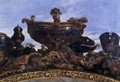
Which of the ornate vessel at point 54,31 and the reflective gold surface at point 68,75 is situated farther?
the ornate vessel at point 54,31

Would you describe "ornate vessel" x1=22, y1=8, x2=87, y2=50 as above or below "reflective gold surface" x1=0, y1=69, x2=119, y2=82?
above

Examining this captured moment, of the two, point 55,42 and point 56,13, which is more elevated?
point 56,13

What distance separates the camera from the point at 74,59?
6.25 m

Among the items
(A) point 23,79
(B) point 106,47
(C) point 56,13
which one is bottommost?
(A) point 23,79

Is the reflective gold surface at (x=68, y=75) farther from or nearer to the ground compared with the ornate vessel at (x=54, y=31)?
nearer to the ground

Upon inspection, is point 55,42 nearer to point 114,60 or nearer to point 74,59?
point 74,59

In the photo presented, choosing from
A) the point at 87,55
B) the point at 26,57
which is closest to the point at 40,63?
the point at 26,57

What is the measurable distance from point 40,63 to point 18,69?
0.36 meters

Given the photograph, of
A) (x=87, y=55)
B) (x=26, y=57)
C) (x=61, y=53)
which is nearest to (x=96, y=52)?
(x=87, y=55)

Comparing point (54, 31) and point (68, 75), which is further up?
point (54, 31)

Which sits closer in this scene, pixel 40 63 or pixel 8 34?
pixel 40 63

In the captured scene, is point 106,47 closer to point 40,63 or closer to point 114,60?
point 114,60

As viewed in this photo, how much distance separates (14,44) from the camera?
615 cm

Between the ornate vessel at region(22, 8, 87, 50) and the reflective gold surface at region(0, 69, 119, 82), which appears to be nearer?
the reflective gold surface at region(0, 69, 119, 82)
